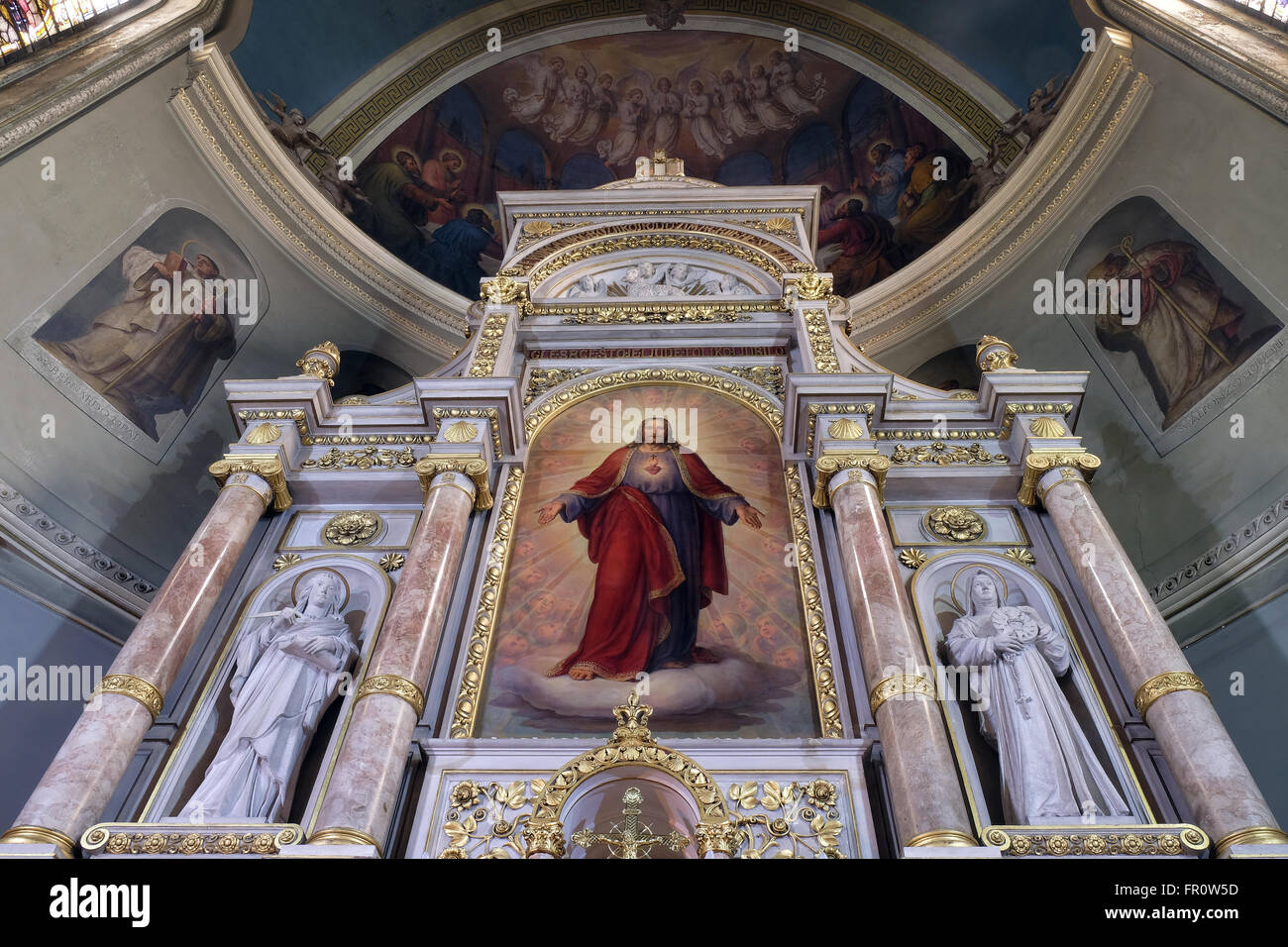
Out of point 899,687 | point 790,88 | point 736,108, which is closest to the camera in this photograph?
point 899,687

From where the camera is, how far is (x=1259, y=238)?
492 inches

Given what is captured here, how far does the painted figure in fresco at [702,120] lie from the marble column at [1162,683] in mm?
13647

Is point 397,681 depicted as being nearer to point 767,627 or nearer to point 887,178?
point 767,627

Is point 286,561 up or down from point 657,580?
up

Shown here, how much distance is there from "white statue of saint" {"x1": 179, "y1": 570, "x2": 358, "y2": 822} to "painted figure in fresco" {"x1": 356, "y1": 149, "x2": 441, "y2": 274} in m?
11.2

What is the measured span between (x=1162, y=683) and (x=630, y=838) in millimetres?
3786

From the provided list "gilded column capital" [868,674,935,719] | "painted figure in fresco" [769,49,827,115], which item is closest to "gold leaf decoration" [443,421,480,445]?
"gilded column capital" [868,674,935,719]

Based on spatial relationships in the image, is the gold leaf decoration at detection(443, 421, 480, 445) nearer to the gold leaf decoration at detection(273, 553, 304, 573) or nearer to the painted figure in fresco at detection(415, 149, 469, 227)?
the gold leaf decoration at detection(273, 553, 304, 573)

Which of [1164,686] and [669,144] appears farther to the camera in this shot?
[669,144]

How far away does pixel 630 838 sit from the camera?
281 inches

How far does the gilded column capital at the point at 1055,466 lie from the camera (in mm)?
9875

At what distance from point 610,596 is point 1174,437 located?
7468 mm

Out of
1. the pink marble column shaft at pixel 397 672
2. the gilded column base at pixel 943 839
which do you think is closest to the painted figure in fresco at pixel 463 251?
the pink marble column shaft at pixel 397 672

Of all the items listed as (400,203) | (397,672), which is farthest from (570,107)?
(397,672)
